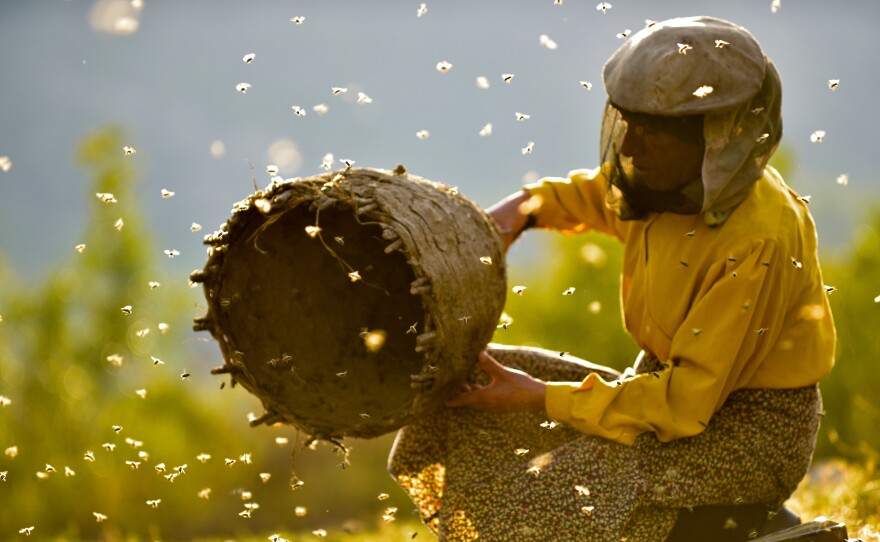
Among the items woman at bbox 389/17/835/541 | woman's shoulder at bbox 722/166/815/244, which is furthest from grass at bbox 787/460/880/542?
woman's shoulder at bbox 722/166/815/244

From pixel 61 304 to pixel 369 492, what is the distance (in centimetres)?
795

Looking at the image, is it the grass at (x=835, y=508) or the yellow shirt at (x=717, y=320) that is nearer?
the yellow shirt at (x=717, y=320)

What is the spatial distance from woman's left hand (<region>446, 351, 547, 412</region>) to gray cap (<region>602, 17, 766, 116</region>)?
1.23 metres

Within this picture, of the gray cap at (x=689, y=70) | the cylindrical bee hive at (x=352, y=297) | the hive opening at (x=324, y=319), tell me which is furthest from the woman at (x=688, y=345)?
the hive opening at (x=324, y=319)

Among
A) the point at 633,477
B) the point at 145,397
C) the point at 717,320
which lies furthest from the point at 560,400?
the point at 145,397

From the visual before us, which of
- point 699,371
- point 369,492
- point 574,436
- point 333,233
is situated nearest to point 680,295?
point 699,371

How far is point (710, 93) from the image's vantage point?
399cm

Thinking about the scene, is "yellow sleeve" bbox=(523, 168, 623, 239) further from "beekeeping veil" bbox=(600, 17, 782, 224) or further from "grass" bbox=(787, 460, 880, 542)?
"grass" bbox=(787, 460, 880, 542)

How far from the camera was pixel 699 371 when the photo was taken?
409cm

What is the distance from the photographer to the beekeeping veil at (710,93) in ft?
13.0

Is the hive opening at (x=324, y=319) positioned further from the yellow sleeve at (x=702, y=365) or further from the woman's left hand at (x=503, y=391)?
the yellow sleeve at (x=702, y=365)

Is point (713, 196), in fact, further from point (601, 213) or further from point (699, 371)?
point (601, 213)

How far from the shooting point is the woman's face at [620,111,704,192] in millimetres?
4102

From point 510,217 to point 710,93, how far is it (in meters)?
1.46
